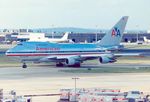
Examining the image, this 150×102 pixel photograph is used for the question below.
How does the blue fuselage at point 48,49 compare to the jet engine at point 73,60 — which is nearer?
the blue fuselage at point 48,49

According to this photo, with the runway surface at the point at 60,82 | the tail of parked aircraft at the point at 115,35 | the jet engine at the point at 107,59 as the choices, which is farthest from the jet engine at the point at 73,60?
the runway surface at the point at 60,82

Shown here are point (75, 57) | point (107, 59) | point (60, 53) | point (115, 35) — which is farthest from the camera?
point (115, 35)

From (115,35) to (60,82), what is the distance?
37.5 m

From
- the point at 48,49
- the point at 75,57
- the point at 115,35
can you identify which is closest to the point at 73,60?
the point at 75,57

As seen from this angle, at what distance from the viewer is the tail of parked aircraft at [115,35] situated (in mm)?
95625

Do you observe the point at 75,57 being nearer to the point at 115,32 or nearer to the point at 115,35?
the point at 115,35

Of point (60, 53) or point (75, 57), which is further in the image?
point (60, 53)

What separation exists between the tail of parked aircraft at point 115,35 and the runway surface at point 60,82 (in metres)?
24.5

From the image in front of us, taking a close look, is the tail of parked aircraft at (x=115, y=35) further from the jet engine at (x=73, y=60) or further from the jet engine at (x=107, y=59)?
the jet engine at (x=73, y=60)

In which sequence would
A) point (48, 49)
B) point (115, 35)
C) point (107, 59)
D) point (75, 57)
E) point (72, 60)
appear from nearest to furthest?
point (107, 59) < point (72, 60) < point (75, 57) < point (48, 49) < point (115, 35)

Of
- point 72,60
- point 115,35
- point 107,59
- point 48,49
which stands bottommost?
point 72,60

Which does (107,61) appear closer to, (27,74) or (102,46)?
(102,46)

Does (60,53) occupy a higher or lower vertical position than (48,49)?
lower

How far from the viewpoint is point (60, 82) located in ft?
198
